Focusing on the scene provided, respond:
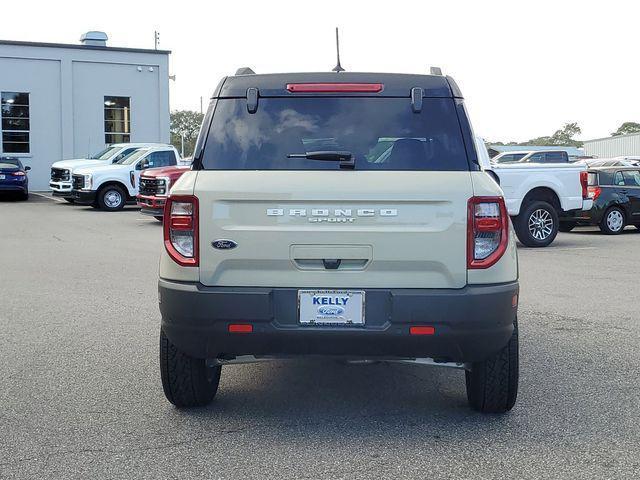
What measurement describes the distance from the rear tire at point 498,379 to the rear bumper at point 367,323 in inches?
11.8

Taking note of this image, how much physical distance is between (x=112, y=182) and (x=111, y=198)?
474mm

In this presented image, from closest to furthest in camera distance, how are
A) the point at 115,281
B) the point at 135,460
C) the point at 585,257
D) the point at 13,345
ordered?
the point at 135,460 → the point at 13,345 → the point at 115,281 → the point at 585,257

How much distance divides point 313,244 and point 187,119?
108487 millimetres

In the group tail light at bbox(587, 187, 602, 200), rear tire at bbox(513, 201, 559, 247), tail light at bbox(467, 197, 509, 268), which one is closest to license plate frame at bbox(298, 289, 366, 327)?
tail light at bbox(467, 197, 509, 268)

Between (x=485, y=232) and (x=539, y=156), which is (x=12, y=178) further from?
(x=485, y=232)

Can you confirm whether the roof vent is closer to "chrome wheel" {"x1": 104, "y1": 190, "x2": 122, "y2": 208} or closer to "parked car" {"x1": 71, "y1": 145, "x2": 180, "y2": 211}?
"parked car" {"x1": 71, "y1": 145, "x2": 180, "y2": 211}

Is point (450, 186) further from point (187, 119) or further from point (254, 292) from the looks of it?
point (187, 119)

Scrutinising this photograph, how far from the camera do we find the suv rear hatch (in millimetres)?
4258

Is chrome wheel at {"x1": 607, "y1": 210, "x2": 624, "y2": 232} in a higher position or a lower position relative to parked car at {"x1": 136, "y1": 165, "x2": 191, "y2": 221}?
lower

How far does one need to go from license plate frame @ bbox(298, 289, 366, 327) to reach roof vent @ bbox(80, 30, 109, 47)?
36358mm

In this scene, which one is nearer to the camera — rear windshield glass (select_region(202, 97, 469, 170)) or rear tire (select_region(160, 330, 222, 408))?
rear windshield glass (select_region(202, 97, 469, 170))

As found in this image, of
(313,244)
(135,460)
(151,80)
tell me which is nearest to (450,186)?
(313,244)

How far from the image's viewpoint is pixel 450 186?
429 centimetres

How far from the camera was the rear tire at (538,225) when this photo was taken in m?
15.1
